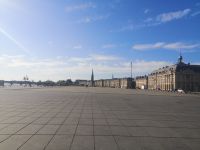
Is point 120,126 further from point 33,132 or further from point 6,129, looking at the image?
point 6,129

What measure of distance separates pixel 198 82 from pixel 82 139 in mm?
135742

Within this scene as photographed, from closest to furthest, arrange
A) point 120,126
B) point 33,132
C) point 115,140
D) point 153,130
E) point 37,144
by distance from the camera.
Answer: point 37,144 < point 115,140 < point 33,132 < point 153,130 < point 120,126

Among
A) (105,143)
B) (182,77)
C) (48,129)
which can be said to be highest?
(182,77)

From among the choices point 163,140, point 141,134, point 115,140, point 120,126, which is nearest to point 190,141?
point 163,140

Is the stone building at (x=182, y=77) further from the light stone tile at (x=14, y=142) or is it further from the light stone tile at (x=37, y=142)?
the light stone tile at (x=14, y=142)

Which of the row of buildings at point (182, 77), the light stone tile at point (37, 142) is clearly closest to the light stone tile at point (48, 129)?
the light stone tile at point (37, 142)

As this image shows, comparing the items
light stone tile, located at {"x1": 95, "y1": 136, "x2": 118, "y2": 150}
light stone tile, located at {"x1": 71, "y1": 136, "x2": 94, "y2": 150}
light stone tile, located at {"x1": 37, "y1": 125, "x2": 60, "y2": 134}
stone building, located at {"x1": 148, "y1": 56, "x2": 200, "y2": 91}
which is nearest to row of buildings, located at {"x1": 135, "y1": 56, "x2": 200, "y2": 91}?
stone building, located at {"x1": 148, "y1": 56, "x2": 200, "y2": 91}

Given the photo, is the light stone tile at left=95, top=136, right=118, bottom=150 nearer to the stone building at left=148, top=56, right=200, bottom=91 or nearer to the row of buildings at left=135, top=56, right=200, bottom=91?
the row of buildings at left=135, top=56, right=200, bottom=91

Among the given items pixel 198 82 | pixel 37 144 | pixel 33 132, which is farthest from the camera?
pixel 198 82

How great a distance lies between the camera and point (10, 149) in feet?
27.7

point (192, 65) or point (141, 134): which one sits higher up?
point (192, 65)

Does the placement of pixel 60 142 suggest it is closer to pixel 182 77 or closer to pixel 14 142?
pixel 14 142

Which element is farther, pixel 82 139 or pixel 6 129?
pixel 6 129

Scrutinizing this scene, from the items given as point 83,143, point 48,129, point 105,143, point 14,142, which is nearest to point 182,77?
point 48,129
